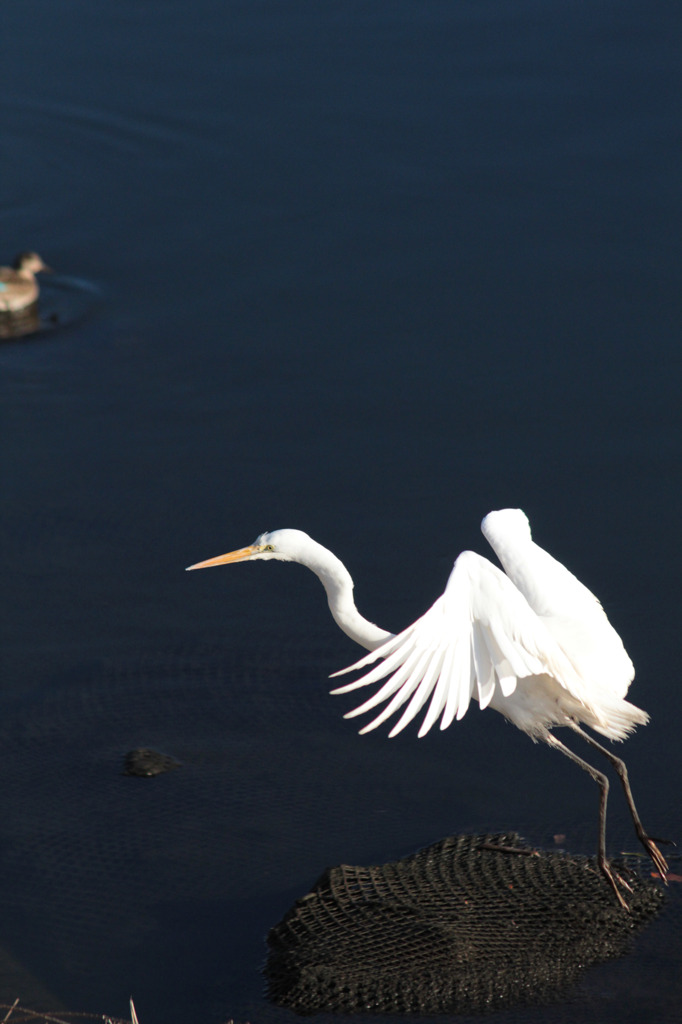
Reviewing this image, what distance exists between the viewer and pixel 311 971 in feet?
14.1

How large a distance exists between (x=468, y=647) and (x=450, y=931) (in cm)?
117

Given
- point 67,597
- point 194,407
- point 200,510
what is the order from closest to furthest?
point 67,597 < point 200,510 < point 194,407

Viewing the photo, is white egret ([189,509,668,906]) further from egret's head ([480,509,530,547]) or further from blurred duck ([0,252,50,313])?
blurred duck ([0,252,50,313])

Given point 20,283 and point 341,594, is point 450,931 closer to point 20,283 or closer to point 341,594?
point 341,594

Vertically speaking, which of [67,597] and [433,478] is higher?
[433,478]

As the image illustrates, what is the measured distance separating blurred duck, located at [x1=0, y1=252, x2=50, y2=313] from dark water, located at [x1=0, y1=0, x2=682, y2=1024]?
24 centimetres

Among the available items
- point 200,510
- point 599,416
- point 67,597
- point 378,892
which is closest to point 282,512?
point 200,510

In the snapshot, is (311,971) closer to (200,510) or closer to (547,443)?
(200,510)

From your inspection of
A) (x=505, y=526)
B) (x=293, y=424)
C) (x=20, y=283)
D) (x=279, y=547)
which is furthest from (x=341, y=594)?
(x=20, y=283)

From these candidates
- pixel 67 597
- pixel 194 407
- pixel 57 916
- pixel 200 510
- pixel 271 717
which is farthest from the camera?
pixel 194 407

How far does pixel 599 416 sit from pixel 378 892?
340cm

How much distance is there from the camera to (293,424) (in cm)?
725

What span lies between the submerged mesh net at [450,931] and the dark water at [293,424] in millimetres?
121

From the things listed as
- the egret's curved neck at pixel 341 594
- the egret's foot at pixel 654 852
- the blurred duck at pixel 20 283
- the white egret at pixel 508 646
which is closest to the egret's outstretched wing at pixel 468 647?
Answer: the white egret at pixel 508 646
